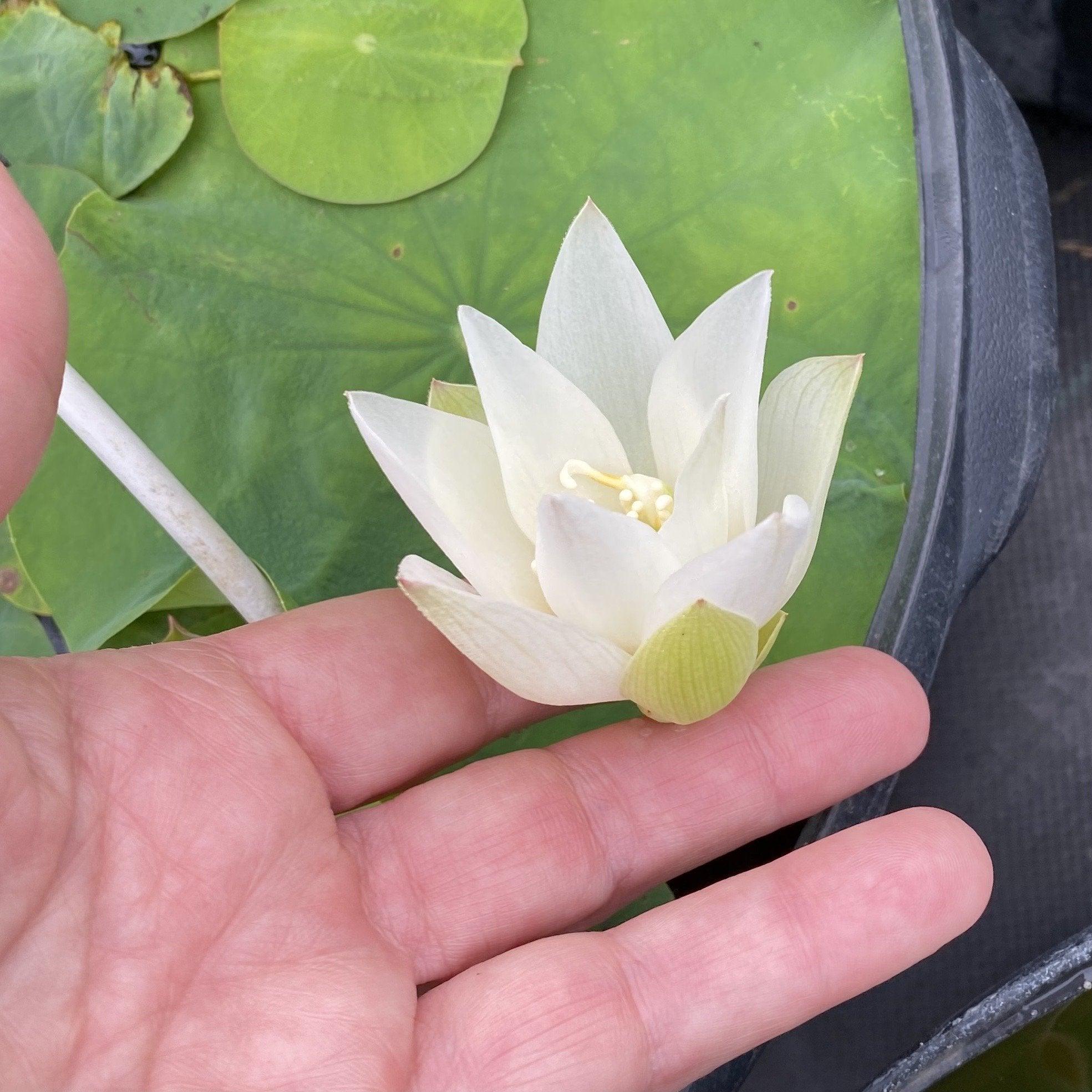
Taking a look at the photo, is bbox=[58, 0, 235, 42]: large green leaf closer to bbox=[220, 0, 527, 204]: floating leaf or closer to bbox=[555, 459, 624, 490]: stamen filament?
bbox=[220, 0, 527, 204]: floating leaf

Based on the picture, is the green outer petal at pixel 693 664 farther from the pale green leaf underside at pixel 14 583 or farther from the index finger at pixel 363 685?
the pale green leaf underside at pixel 14 583

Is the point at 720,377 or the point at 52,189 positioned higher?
the point at 52,189

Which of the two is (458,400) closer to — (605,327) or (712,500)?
(605,327)

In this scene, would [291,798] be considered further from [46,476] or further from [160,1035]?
[46,476]

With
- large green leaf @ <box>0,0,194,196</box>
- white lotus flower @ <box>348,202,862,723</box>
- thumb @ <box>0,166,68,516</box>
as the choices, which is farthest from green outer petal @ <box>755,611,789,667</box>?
large green leaf @ <box>0,0,194,196</box>

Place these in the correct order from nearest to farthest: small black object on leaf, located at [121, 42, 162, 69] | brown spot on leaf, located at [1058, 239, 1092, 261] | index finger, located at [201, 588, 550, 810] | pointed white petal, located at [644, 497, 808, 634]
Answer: pointed white petal, located at [644, 497, 808, 634], index finger, located at [201, 588, 550, 810], small black object on leaf, located at [121, 42, 162, 69], brown spot on leaf, located at [1058, 239, 1092, 261]

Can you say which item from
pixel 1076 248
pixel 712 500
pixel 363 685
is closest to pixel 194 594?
pixel 363 685
